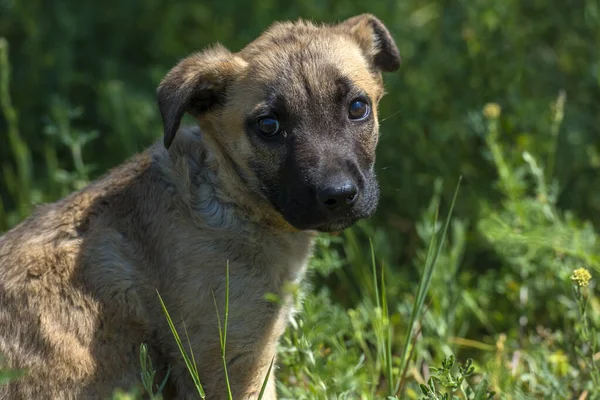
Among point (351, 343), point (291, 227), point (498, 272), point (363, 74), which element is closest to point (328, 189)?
point (291, 227)

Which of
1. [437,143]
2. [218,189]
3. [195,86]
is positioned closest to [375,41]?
[195,86]

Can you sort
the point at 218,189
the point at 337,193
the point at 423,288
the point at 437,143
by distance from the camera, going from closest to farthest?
the point at 337,193
the point at 423,288
the point at 218,189
the point at 437,143

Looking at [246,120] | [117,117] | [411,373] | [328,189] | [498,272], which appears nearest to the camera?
[328,189]

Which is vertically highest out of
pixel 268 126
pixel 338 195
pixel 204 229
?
pixel 268 126

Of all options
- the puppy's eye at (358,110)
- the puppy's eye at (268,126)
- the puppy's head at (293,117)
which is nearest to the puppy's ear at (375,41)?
the puppy's head at (293,117)

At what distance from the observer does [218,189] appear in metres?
4.25

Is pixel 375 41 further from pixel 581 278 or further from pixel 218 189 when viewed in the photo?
pixel 581 278

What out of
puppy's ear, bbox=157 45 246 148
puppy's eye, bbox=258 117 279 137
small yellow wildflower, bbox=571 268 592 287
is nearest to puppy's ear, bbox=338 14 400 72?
puppy's ear, bbox=157 45 246 148

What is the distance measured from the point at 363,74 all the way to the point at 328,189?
77 cm

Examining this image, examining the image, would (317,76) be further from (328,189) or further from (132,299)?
(132,299)

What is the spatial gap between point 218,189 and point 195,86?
464mm

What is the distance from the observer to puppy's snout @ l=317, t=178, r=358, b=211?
3.85m

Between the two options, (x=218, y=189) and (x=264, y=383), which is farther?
A: (x=218, y=189)

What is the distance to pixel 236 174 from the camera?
422 cm
